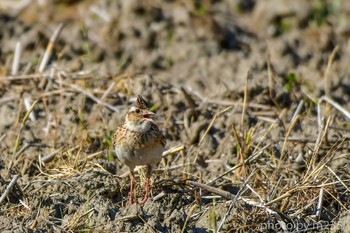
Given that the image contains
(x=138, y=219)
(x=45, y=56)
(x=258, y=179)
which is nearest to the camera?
(x=138, y=219)

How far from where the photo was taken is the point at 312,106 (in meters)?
8.55

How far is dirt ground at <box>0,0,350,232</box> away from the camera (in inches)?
265

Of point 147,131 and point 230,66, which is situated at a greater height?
point 147,131

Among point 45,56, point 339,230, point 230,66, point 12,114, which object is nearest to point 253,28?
point 230,66

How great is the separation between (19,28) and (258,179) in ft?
15.5

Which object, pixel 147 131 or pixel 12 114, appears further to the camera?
pixel 12 114

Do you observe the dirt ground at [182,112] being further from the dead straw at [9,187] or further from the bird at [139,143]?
the bird at [139,143]

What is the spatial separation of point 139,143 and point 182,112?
1.74m

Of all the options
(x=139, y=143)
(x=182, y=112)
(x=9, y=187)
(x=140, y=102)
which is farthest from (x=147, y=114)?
(x=182, y=112)

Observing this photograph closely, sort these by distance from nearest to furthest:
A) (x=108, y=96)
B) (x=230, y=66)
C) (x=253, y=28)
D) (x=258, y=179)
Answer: (x=258, y=179) → (x=108, y=96) → (x=230, y=66) → (x=253, y=28)

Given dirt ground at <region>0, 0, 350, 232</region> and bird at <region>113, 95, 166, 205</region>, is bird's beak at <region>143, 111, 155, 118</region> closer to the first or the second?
bird at <region>113, 95, 166, 205</region>

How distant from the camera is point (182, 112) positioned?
28.2 feet

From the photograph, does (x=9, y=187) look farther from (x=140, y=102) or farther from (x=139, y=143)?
(x=140, y=102)

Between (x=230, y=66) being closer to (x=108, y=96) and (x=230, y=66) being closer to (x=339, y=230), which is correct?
(x=108, y=96)
